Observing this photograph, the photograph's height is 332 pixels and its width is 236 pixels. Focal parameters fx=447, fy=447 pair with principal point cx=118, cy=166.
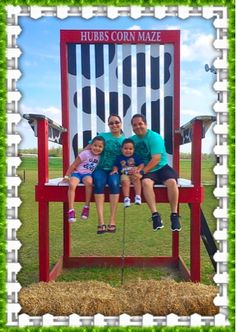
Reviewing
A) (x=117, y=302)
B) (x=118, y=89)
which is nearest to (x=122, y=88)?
(x=118, y=89)

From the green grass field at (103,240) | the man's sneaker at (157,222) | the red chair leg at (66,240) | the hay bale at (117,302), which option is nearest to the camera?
the hay bale at (117,302)

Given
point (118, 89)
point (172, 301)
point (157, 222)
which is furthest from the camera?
point (118, 89)

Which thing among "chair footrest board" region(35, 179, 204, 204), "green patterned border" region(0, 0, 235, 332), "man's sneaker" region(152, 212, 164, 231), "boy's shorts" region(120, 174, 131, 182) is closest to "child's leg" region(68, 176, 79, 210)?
"chair footrest board" region(35, 179, 204, 204)

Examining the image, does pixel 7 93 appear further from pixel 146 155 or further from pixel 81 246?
pixel 81 246

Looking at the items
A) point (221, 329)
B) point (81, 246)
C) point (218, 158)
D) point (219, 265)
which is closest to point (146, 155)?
point (218, 158)

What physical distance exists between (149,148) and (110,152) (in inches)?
5.6

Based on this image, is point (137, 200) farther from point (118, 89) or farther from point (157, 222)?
point (118, 89)

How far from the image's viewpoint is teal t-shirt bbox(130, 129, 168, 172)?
5.24ft

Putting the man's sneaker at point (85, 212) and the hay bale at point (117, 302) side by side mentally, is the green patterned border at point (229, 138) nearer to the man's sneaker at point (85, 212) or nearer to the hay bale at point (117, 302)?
the hay bale at point (117, 302)

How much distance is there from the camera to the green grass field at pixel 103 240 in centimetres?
183

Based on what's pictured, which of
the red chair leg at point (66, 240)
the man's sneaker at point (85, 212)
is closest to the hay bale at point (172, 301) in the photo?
the man's sneaker at point (85, 212)

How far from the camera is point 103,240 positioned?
2.40 meters

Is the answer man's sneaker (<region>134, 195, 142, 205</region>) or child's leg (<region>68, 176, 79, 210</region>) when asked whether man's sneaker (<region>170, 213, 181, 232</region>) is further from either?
child's leg (<region>68, 176, 79, 210</region>)

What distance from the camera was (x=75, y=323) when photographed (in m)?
1.20
